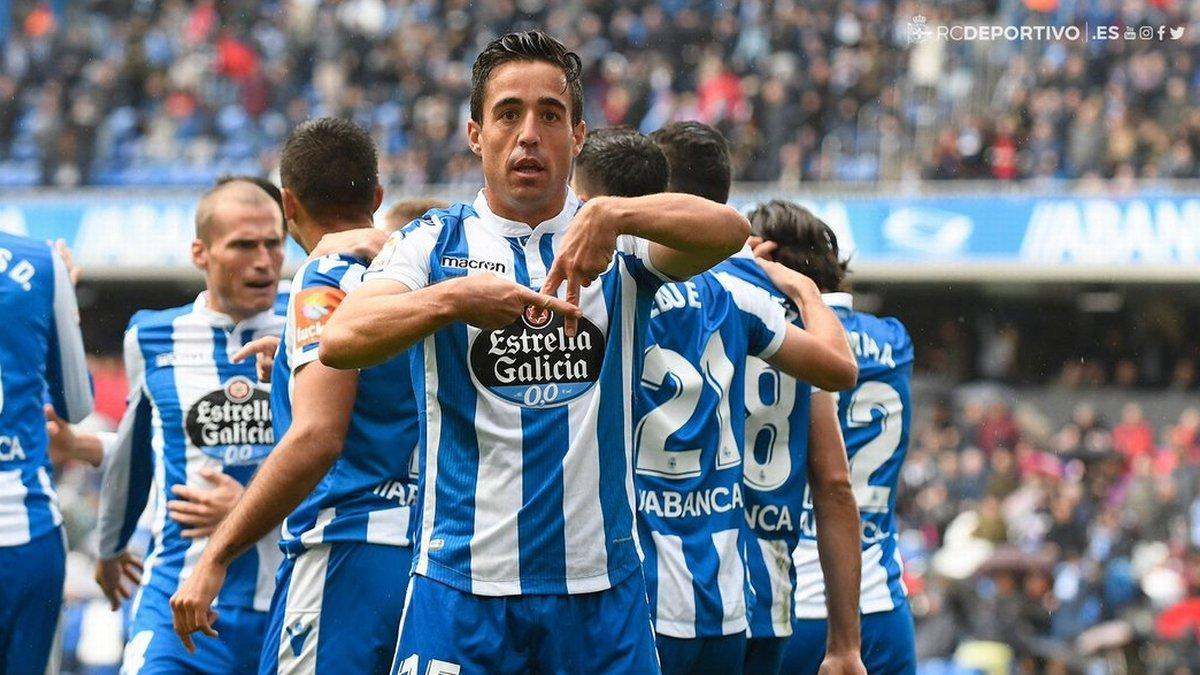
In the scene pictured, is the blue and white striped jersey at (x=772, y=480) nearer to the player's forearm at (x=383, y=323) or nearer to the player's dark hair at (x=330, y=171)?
the player's dark hair at (x=330, y=171)

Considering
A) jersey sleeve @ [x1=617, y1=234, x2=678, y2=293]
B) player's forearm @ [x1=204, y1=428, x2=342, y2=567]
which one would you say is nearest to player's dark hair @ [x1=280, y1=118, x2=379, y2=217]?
player's forearm @ [x1=204, y1=428, x2=342, y2=567]

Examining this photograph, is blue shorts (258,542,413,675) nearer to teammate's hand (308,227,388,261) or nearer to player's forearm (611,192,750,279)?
teammate's hand (308,227,388,261)

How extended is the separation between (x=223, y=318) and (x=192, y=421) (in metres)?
0.43

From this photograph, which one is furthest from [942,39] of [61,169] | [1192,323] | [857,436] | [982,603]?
[857,436]

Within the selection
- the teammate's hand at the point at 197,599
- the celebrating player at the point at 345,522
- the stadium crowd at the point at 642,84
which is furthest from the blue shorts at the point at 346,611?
the stadium crowd at the point at 642,84

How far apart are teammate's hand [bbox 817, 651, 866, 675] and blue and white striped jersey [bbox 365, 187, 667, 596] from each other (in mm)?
1308

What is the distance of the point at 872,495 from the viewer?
6.11m

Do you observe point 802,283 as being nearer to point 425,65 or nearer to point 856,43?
point 856,43

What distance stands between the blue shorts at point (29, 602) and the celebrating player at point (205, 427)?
28cm

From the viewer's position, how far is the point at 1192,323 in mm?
22797

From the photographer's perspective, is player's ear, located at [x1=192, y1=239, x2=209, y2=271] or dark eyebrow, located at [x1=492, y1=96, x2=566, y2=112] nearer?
dark eyebrow, located at [x1=492, y1=96, x2=566, y2=112]

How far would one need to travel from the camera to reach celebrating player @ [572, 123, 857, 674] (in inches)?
195

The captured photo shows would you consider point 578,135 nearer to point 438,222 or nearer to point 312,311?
point 438,222

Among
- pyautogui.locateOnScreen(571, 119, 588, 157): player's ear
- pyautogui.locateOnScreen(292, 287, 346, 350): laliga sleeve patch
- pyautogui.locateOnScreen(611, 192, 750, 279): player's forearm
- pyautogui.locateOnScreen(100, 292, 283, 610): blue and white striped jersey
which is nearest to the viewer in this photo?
pyautogui.locateOnScreen(611, 192, 750, 279): player's forearm
